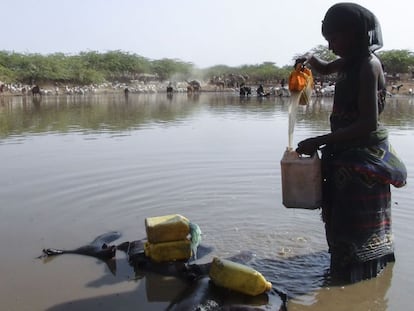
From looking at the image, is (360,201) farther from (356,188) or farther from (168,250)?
Answer: (168,250)

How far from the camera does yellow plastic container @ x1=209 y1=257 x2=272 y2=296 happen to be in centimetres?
359

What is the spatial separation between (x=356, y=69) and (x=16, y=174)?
6.09 metres

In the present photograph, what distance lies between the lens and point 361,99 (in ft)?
11.6

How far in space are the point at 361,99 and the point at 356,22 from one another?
542mm

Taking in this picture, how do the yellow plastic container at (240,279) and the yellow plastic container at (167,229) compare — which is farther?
the yellow plastic container at (167,229)

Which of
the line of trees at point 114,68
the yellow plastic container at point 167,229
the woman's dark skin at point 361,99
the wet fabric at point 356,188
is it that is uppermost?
the line of trees at point 114,68

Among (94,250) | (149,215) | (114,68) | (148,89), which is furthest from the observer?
(114,68)

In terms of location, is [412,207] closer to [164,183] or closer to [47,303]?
[164,183]

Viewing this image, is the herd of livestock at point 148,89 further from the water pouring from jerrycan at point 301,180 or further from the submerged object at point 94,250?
the water pouring from jerrycan at point 301,180

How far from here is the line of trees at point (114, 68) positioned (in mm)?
51750

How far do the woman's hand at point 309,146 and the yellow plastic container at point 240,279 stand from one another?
0.95 metres

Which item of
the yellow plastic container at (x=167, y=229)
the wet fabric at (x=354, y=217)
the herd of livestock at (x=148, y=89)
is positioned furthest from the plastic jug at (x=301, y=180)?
the herd of livestock at (x=148, y=89)

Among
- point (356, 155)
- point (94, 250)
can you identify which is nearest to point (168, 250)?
point (94, 250)

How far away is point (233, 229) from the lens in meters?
5.38
